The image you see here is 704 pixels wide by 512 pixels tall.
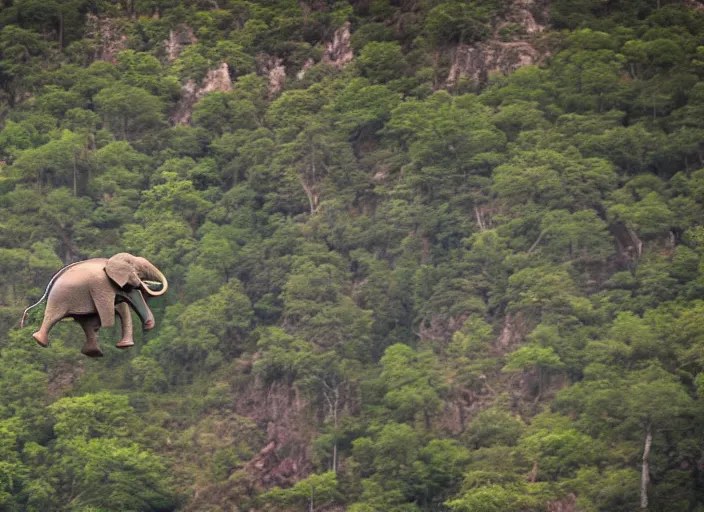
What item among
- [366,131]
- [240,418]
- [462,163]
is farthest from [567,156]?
[240,418]

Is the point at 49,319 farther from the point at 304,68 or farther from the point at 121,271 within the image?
the point at 304,68

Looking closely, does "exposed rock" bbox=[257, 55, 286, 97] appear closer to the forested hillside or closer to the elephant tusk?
the forested hillside

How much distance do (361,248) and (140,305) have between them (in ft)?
132

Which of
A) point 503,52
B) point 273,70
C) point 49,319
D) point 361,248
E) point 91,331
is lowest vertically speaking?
point 361,248

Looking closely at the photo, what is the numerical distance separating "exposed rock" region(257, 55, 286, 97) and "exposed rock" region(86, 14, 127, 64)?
16.0 feet

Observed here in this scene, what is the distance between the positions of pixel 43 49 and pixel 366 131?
12107 millimetres

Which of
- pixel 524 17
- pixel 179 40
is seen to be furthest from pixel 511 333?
pixel 179 40

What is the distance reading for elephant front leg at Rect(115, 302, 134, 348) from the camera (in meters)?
16.1

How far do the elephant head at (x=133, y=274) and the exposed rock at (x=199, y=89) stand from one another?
4720cm

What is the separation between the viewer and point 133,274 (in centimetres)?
1585

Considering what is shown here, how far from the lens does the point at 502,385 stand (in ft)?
164

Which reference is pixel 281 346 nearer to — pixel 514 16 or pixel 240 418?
pixel 240 418

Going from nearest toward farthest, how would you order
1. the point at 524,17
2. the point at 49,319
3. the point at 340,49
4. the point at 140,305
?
the point at 49,319 < the point at 140,305 < the point at 524,17 < the point at 340,49

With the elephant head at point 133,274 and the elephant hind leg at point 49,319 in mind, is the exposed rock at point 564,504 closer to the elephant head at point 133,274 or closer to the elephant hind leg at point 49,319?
the elephant head at point 133,274
